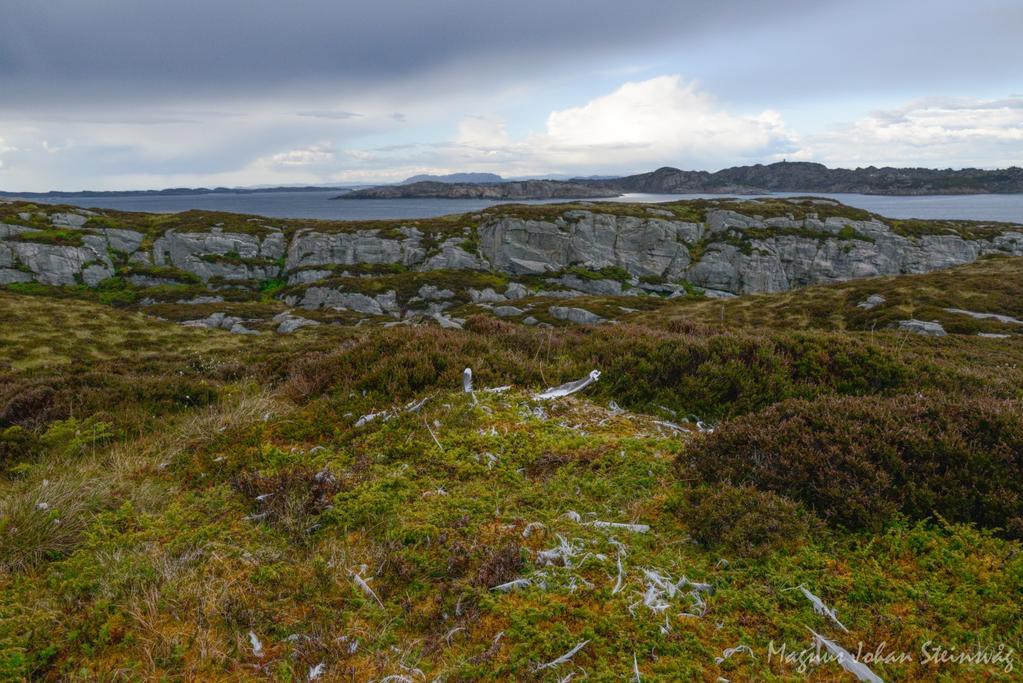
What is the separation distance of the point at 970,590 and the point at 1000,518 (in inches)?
48.6

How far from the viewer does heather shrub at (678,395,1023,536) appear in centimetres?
500

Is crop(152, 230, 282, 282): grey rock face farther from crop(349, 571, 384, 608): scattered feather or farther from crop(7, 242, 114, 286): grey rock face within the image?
crop(349, 571, 384, 608): scattered feather

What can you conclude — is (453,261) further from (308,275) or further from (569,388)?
(569,388)

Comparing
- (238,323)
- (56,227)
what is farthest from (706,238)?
(56,227)

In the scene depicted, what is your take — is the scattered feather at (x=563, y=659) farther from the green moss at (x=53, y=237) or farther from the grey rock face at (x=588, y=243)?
the green moss at (x=53, y=237)

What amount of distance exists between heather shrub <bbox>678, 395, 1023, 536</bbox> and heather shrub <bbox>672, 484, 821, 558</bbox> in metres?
0.28

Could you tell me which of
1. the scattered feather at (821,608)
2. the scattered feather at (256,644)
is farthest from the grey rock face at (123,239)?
the scattered feather at (821,608)

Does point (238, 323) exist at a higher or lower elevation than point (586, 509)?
lower

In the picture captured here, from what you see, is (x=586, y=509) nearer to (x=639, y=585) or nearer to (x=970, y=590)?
(x=639, y=585)

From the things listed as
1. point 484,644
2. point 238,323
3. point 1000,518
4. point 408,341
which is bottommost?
point 238,323

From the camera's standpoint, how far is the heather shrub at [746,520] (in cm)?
471

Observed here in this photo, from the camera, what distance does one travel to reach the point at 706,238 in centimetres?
9000

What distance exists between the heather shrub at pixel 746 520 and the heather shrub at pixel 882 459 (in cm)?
28

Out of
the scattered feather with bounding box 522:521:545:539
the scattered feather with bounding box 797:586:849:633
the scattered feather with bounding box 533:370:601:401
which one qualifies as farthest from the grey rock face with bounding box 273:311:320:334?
the scattered feather with bounding box 797:586:849:633
